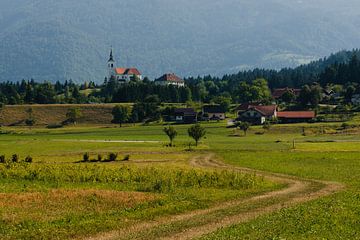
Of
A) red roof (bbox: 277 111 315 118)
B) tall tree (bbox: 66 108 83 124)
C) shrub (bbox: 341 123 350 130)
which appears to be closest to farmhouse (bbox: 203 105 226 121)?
red roof (bbox: 277 111 315 118)

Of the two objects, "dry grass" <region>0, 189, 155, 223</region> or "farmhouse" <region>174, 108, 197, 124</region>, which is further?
"farmhouse" <region>174, 108, 197, 124</region>

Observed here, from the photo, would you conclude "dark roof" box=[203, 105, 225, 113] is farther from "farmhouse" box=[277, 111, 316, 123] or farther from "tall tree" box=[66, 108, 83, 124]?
"tall tree" box=[66, 108, 83, 124]

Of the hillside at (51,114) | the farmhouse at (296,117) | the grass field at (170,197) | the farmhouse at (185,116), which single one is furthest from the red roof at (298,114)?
the grass field at (170,197)

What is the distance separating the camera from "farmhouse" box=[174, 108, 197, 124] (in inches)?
6363

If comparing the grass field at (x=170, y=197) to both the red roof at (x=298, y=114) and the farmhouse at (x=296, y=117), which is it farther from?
the red roof at (x=298, y=114)

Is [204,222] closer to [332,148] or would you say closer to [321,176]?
[321,176]

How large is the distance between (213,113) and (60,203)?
439 feet

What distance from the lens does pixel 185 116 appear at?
162250mm

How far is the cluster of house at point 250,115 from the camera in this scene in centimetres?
15075

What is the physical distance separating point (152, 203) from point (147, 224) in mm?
4803

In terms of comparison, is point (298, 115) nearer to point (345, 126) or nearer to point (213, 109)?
point (345, 126)

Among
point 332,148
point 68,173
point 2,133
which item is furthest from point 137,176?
point 2,133

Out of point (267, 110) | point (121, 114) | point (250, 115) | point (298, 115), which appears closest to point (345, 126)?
point (298, 115)

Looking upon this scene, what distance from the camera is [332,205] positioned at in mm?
34312
